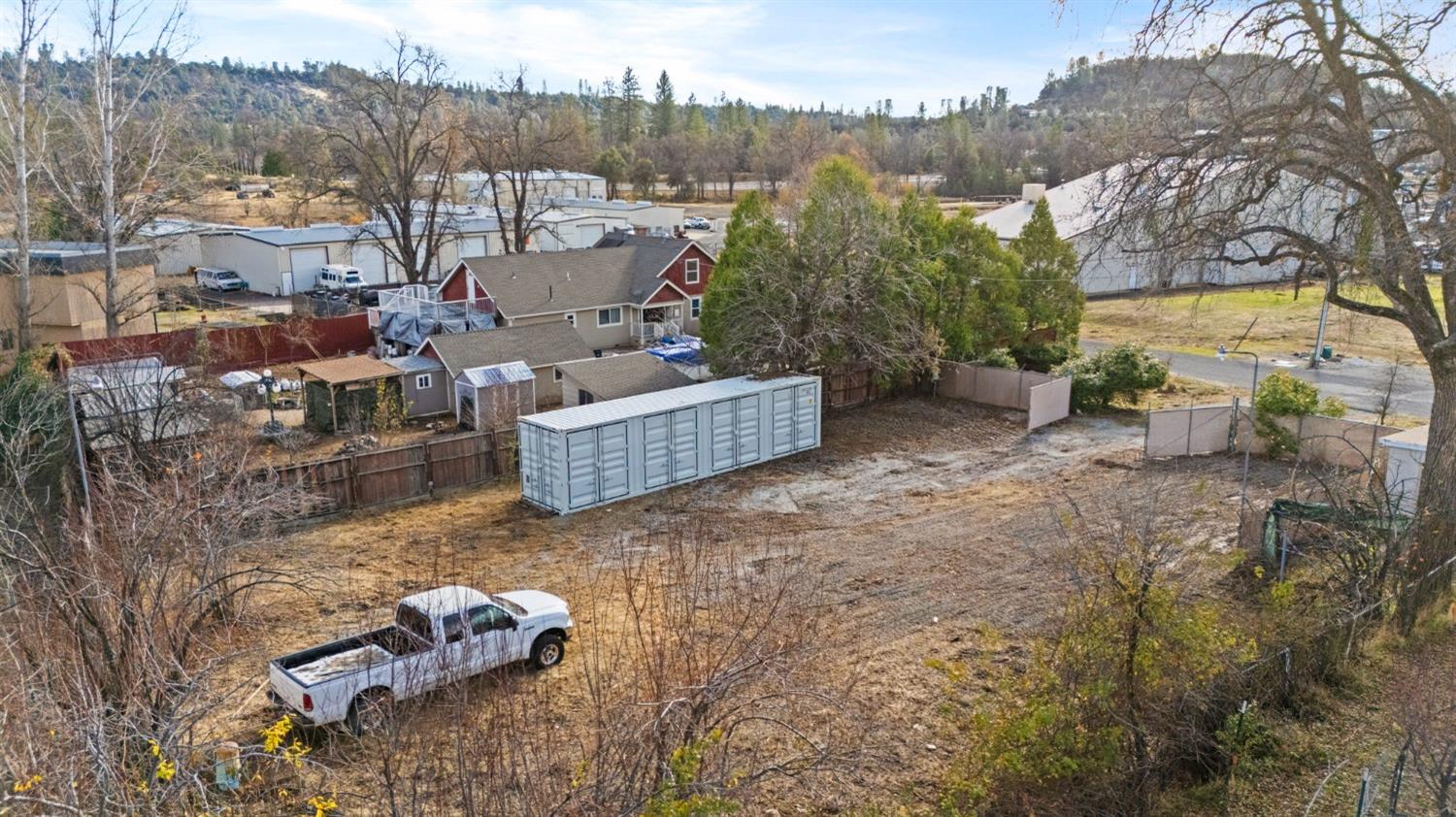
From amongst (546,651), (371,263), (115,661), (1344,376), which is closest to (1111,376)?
(1344,376)

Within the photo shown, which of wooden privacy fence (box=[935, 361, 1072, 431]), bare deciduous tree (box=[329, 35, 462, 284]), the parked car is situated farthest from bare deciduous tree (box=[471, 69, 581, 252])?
wooden privacy fence (box=[935, 361, 1072, 431])

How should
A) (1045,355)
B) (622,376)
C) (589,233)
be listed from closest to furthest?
(622,376), (1045,355), (589,233)

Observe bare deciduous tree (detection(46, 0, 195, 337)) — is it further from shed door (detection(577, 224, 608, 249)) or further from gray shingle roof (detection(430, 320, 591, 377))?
shed door (detection(577, 224, 608, 249))

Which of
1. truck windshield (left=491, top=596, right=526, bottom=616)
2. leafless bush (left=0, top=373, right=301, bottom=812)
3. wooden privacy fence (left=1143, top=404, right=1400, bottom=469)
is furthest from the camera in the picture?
wooden privacy fence (left=1143, top=404, right=1400, bottom=469)

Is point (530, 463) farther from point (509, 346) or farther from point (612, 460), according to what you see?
point (509, 346)

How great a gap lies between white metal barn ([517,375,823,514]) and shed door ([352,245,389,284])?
114 feet

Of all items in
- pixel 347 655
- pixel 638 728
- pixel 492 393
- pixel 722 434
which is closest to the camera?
pixel 638 728

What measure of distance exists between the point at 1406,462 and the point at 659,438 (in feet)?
46.1

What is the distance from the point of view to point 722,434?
23516 millimetres

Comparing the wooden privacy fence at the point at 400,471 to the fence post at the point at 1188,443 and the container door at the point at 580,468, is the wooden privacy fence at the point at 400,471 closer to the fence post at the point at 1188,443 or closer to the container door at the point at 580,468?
the container door at the point at 580,468

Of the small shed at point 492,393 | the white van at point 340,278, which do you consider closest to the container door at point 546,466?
the small shed at point 492,393

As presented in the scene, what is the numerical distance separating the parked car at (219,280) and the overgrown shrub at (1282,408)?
46463mm

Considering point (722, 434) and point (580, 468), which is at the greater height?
point (722, 434)

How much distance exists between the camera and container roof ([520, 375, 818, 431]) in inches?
830
